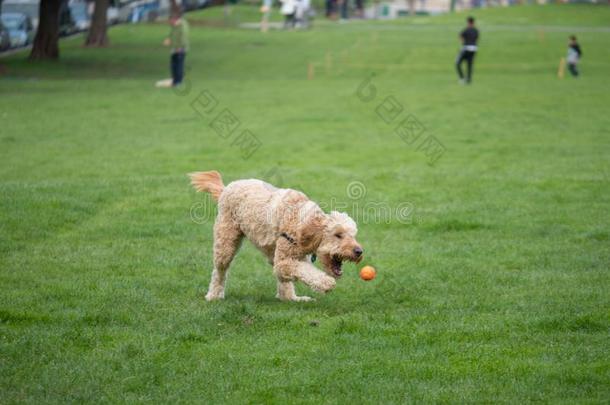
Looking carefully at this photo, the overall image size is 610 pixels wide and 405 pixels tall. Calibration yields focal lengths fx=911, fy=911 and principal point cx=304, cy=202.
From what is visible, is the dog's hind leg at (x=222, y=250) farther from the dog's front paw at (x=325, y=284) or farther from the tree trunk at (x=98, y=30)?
the tree trunk at (x=98, y=30)

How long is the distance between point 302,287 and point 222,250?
1.41 meters

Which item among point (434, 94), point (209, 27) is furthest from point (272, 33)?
point (434, 94)

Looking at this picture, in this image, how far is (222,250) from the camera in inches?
389

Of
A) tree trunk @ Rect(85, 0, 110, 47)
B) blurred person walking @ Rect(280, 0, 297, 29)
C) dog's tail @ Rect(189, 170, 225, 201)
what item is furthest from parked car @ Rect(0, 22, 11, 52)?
dog's tail @ Rect(189, 170, 225, 201)

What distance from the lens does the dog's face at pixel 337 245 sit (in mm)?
8844

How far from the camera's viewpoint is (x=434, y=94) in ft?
108

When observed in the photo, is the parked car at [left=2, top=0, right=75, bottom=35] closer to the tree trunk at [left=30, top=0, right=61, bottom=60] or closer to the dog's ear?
the tree trunk at [left=30, top=0, right=61, bottom=60]

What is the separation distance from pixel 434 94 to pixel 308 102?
5201 mm

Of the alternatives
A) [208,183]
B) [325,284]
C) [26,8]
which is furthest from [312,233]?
[26,8]

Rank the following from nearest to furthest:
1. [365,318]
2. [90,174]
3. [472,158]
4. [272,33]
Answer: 1. [365,318]
2. [90,174]
3. [472,158]
4. [272,33]

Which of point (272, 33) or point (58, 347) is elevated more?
point (58, 347)

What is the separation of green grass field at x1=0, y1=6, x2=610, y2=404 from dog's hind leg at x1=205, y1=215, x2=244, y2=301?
217 millimetres

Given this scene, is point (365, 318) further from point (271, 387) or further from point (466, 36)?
point (466, 36)

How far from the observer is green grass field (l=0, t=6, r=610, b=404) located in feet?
25.0
